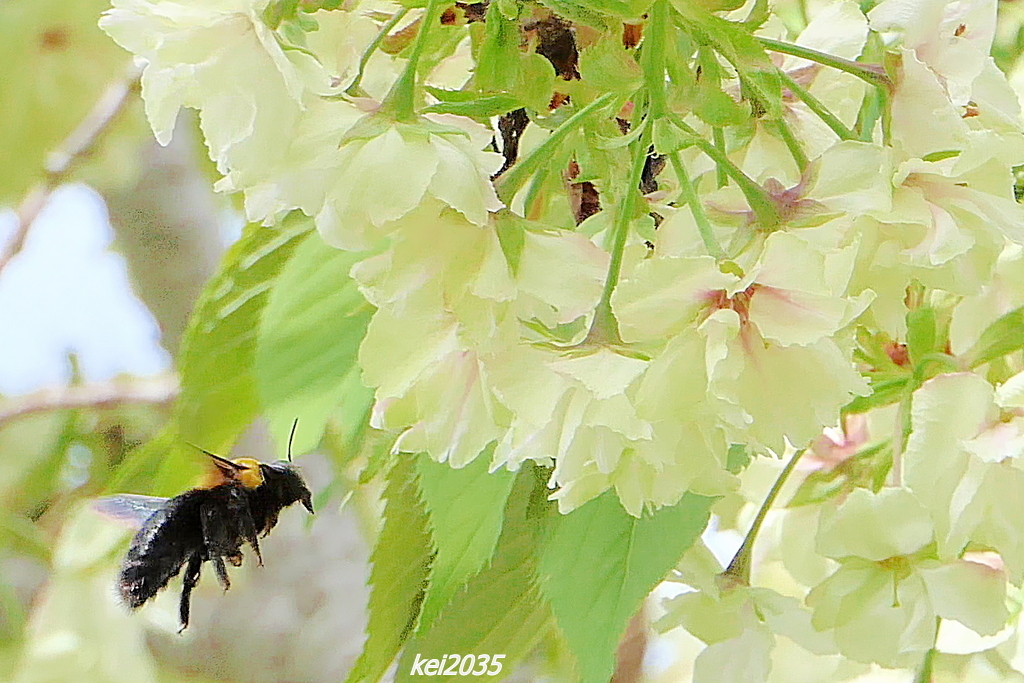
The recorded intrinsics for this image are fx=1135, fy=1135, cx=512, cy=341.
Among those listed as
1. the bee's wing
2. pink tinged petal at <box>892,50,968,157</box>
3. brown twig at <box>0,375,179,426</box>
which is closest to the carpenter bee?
the bee's wing

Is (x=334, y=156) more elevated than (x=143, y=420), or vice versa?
(x=334, y=156)

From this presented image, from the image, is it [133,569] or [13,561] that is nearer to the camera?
[133,569]

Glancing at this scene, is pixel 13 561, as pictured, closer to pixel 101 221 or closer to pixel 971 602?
pixel 101 221

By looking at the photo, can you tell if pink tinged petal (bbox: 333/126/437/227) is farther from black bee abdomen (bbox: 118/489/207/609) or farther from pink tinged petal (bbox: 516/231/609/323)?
black bee abdomen (bbox: 118/489/207/609)

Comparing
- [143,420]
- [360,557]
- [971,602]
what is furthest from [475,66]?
[143,420]

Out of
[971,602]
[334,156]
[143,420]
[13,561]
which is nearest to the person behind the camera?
[334,156]

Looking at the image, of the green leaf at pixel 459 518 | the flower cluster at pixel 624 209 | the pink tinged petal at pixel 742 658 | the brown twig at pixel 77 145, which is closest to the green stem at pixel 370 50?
the flower cluster at pixel 624 209

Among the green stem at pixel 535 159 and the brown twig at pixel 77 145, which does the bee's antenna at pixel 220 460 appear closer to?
the green stem at pixel 535 159
